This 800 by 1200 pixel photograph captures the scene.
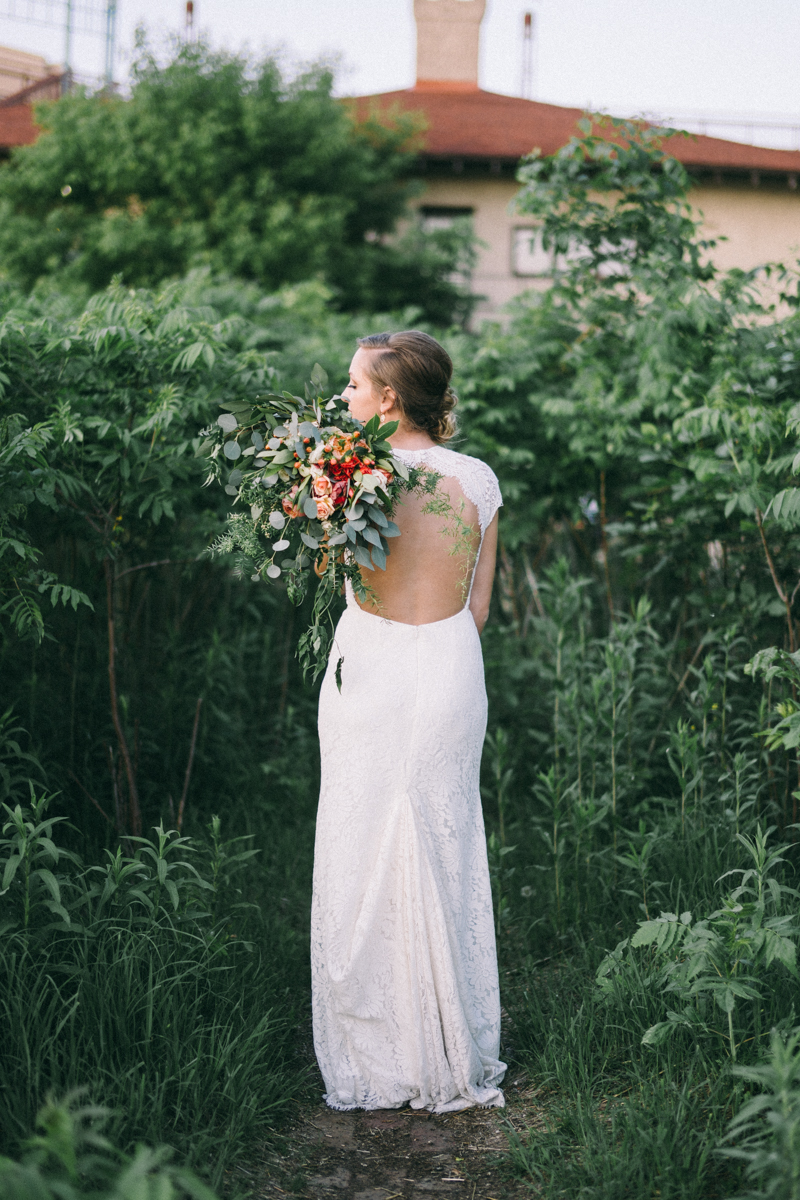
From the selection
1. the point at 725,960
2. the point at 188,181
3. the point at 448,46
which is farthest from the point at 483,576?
the point at 448,46

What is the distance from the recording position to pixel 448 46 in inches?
763

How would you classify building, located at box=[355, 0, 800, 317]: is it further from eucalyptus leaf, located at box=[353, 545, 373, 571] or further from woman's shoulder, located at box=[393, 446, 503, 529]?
eucalyptus leaf, located at box=[353, 545, 373, 571]

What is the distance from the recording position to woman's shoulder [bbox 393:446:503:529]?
9.87 ft

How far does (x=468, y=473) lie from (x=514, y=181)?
1526 cm

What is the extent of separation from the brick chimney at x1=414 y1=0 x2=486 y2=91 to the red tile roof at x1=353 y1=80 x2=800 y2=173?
1.81 ft

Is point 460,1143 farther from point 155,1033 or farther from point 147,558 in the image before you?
point 147,558

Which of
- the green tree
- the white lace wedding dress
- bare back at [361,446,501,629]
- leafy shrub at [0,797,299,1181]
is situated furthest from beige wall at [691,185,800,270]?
leafy shrub at [0,797,299,1181]

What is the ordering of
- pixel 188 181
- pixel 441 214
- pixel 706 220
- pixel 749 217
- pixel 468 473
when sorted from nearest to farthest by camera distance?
pixel 468 473, pixel 188 181, pixel 441 214, pixel 706 220, pixel 749 217

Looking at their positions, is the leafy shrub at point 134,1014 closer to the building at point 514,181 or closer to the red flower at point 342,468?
the red flower at point 342,468

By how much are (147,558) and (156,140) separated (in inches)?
422

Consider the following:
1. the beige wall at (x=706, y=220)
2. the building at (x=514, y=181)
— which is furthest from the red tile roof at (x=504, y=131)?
the beige wall at (x=706, y=220)

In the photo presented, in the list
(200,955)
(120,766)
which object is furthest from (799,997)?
(120,766)

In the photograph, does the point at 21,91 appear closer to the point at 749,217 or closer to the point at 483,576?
the point at 749,217

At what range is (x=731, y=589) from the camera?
4.62 metres
